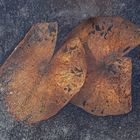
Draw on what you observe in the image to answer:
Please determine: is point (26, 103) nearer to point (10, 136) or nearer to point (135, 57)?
point (10, 136)

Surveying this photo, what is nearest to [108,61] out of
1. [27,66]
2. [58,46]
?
[58,46]

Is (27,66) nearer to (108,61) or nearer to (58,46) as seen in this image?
(58,46)
